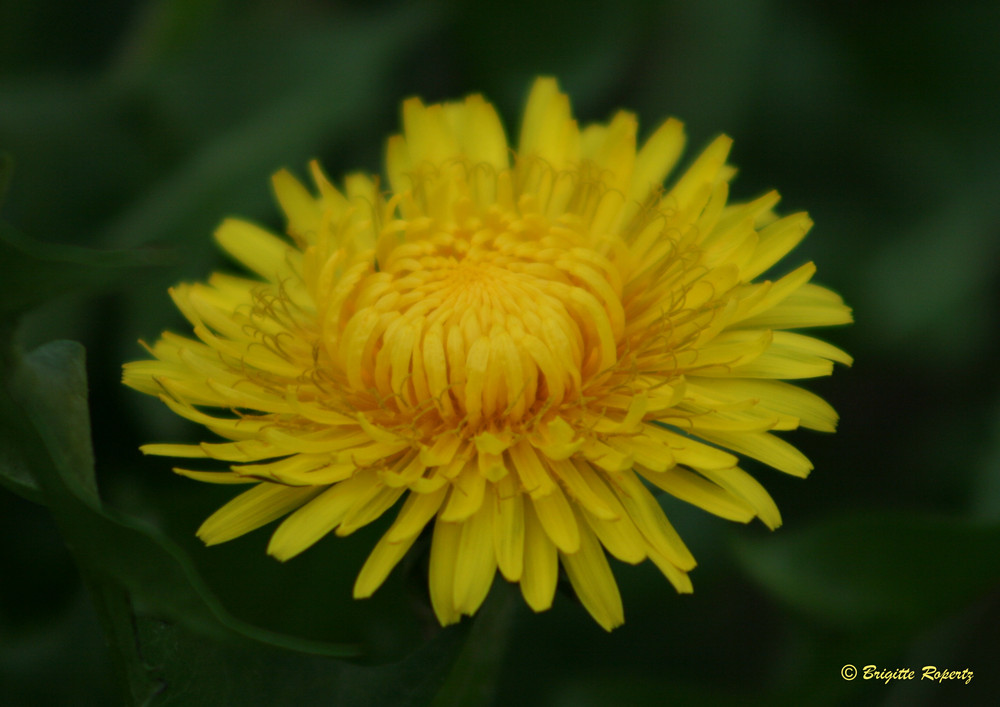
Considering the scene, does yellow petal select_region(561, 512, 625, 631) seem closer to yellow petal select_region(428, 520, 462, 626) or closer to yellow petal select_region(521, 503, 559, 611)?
yellow petal select_region(521, 503, 559, 611)

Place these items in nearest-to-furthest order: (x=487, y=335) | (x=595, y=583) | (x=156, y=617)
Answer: (x=156, y=617), (x=595, y=583), (x=487, y=335)

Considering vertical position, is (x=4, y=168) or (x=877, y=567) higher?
(x=4, y=168)

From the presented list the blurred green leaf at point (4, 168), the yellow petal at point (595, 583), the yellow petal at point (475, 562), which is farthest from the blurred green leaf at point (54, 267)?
the yellow petal at point (595, 583)

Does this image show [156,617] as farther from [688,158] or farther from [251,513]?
[688,158]

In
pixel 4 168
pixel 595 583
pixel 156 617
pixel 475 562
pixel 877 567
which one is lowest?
pixel 877 567

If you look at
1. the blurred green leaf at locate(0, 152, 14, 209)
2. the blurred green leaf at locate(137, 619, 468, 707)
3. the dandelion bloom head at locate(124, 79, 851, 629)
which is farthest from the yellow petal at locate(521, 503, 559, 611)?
the blurred green leaf at locate(0, 152, 14, 209)

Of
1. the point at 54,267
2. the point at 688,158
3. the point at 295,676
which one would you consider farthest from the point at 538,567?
the point at 688,158

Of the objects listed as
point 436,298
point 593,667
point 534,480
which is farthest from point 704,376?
point 593,667

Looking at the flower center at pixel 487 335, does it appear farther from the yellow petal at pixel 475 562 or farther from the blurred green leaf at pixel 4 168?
the blurred green leaf at pixel 4 168
